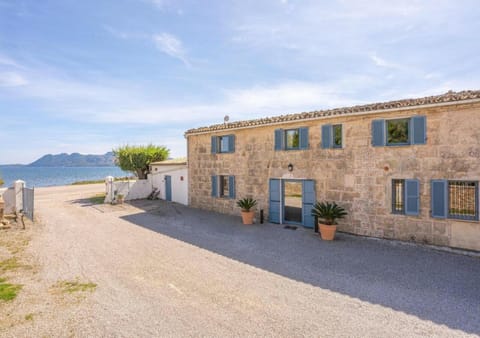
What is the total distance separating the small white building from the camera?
18.9 meters

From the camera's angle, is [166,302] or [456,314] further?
[166,302]

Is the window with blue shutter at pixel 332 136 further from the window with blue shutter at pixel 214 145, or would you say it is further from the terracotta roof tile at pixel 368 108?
the window with blue shutter at pixel 214 145

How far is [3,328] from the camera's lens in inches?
192

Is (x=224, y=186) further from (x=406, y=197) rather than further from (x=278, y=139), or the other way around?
(x=406, y=197)

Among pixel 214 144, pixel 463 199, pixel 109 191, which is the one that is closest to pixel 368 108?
pixel 463 199

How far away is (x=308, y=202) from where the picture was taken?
1220 cm

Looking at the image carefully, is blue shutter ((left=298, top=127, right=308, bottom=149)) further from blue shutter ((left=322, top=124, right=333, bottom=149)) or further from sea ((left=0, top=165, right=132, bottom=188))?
sea ((left=0, top=165, right=132, bottom=188))

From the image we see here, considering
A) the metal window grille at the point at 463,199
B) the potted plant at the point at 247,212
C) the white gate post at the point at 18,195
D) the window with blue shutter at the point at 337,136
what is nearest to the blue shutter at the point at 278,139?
the window with blue shutter at the point at 337,136

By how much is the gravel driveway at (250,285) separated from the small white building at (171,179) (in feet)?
23.4

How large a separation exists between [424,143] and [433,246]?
3653 mm

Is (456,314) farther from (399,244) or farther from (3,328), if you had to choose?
(3,328)

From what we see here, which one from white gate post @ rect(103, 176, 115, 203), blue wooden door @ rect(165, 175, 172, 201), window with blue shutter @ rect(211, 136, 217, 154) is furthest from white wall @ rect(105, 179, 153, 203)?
window with blue shutter @ rect(211, 136, 217, 154)

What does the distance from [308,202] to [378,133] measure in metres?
4.18

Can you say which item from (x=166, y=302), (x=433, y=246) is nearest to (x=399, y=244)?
(x=433, y=246)
